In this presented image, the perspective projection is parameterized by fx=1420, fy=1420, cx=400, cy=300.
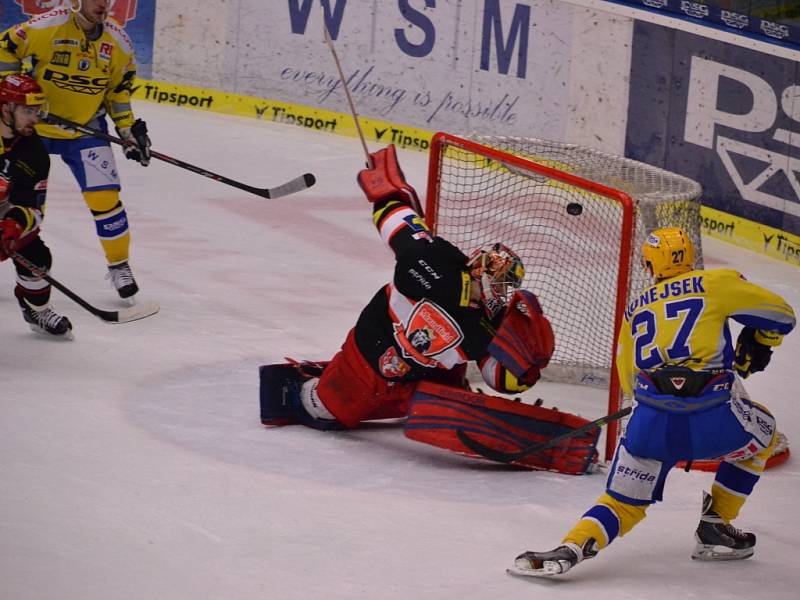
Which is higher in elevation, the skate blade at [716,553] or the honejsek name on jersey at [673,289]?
the honejsek name on jersey at [673,289]

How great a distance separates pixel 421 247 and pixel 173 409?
1148 millimetres

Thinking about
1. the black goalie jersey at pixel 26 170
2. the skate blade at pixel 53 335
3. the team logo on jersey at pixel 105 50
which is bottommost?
the skate blade at pixel 53 335

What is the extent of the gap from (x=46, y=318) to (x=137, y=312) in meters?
0.57

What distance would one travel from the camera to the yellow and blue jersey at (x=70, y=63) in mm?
6055

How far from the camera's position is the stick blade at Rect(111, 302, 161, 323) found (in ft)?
20.3

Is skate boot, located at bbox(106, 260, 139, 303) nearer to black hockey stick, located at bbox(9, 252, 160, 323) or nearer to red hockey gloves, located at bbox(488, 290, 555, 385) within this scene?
black hockey stick, located at bbox(9, 252, 160, 323)

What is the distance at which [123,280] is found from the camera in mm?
6352

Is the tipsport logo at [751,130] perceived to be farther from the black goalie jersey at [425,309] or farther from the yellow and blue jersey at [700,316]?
the yellow and blue jersey at [700,316]

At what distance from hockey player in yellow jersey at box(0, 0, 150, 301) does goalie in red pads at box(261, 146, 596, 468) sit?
1.62m

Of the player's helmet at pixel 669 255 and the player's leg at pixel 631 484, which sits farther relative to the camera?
the player's helmet at pixel 669 255

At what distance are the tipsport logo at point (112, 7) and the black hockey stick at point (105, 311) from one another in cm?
401


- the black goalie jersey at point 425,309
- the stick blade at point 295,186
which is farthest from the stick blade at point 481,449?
the stick blade at point 295,186

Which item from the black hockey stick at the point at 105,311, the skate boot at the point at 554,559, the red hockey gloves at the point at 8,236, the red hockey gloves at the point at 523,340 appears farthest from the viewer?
the black hockey stick at the point at 105,311

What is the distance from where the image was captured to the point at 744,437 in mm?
3836
